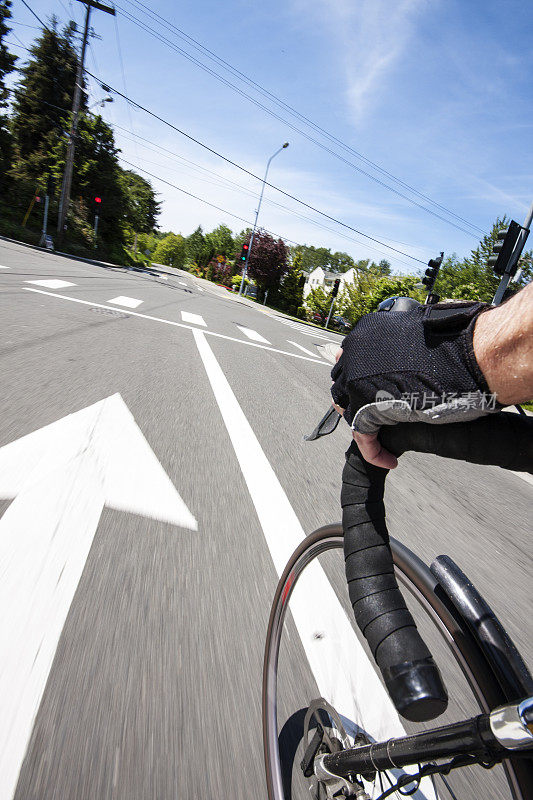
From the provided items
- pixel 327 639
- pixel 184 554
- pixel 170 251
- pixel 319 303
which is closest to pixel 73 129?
pixel 319 303

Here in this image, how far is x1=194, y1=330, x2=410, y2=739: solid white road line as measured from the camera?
1.28m

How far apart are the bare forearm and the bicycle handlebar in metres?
0.17

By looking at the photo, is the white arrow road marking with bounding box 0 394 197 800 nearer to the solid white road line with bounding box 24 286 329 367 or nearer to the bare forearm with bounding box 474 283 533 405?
the bare forearm with bounding box 474 283 533 405

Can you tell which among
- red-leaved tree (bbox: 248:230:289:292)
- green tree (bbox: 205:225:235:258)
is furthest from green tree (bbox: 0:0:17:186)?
green tree (bbox: 205:225:235:258)

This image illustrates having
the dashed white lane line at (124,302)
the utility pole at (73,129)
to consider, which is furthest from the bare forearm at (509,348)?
the utility pole at (73,129)

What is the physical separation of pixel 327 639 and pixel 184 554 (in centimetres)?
90

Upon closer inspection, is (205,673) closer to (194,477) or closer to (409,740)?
(409,740)

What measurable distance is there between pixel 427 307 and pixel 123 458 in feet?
8.68

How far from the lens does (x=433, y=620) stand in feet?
3.50

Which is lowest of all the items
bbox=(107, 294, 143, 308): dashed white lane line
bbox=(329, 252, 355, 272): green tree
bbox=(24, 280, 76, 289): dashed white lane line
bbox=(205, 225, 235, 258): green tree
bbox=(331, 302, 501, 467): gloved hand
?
bbox=(107, 294, 143, 308): dashed white lane line

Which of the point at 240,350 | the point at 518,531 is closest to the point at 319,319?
the point at 240,350

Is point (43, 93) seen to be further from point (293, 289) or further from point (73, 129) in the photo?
point (293, 289)

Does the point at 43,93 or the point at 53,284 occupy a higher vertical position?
the point at 43,93

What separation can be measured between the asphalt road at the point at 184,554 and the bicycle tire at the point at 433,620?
0.25 ft
